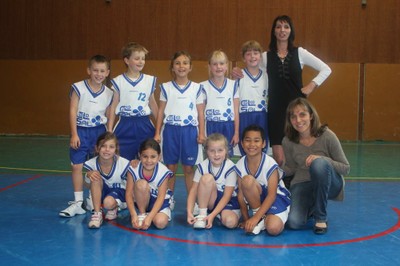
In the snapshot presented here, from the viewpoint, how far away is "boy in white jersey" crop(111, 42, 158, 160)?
4.77m

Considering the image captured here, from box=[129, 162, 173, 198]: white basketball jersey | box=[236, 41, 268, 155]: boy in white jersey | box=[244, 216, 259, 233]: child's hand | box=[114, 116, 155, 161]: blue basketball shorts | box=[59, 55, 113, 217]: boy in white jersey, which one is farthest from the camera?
box=[236, 41, 268, 155]: boy in white jersey

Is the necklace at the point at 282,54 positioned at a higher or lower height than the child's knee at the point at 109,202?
higher

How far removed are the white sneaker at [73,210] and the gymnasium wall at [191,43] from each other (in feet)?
20.5

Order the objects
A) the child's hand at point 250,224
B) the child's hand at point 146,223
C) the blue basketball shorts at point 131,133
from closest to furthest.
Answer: the child's hand at point 250,224
the child's hand at point 146,223
the blue basketball shorts at point 131,133

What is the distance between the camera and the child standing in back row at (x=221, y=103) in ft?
15.9

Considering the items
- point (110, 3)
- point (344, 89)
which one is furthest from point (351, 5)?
point (110, 3)

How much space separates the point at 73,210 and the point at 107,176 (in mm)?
490

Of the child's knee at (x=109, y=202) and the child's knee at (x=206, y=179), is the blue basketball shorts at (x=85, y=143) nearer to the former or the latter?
the child's knee at (x=109, y=202)

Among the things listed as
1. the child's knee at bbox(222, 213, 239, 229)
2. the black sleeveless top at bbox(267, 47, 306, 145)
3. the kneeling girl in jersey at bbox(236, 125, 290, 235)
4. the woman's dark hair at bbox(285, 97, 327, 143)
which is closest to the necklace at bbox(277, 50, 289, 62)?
the black sleeveless top at bbox(267, 47, 306, 145)

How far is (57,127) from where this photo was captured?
11.0 metres

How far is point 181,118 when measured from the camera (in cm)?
475

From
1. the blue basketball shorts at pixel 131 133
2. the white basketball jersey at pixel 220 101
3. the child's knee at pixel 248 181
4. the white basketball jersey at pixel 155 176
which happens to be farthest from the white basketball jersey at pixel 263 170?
the blue basketball shorts at pixel 131 133

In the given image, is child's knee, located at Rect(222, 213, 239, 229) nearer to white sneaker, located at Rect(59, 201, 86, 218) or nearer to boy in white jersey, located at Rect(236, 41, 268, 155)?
boy in white jersey, located at Rect(236, 41, 268, 155)

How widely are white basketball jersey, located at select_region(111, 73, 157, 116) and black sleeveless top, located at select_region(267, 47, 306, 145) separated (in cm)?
→ 129
